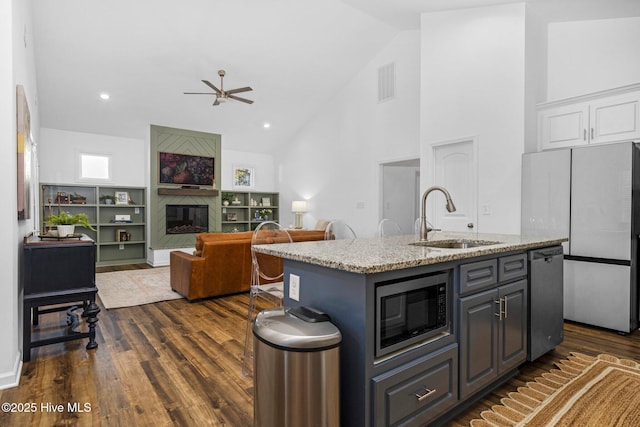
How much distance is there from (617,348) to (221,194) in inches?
304

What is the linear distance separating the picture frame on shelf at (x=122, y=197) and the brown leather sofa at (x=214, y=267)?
3.65 metres

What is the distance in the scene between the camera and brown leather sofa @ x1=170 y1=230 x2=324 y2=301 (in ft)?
14.2

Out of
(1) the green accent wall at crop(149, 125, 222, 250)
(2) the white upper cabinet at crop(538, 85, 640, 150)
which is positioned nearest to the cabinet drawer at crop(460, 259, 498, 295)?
(2) the white upper cabinet at crop(538, 85, 640, 150)

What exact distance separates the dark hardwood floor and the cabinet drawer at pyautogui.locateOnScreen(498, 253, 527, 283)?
0.73 meters

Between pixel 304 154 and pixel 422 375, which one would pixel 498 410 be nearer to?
pixel 422 375

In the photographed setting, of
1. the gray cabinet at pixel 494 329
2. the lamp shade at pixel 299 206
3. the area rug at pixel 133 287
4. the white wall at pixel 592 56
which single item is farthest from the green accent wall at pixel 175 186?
the gray cabinet at pixel 494 329

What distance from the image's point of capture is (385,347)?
1.50 meters

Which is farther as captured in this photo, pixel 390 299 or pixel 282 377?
pixel 390 299

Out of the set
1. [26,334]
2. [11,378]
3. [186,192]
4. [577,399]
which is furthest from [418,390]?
[186,192]

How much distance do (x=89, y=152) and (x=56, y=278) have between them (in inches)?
220

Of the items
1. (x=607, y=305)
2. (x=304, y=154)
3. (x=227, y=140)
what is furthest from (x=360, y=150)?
(x=607, y=305)

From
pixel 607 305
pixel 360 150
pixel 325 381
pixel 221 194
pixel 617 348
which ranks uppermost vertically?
pixel 360 150

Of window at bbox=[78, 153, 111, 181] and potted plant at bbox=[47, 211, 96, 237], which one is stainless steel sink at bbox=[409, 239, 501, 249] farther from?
window at bbox=[78, 153, 111, 181]

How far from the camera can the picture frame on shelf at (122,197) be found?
7.54 meters
